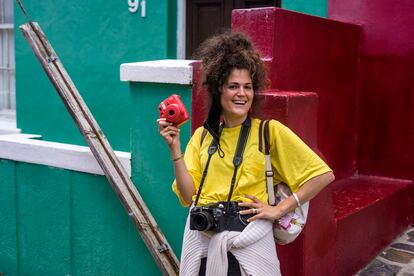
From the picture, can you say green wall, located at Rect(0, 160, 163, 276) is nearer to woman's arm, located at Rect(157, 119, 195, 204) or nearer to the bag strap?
woman's arm, located at Rect(157, 119, 195, 204)

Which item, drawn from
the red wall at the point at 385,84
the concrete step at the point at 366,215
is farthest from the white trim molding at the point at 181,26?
the concrete step at the point at 366,215

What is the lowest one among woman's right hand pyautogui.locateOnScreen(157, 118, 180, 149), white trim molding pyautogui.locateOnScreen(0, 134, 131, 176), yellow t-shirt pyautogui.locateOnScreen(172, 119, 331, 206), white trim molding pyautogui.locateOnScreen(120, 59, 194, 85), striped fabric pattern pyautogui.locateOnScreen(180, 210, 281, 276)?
striped fabric pattern pyautogui.locateOnScreen(180, 210, 281, 276)

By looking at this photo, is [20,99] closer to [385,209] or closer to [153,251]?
[153,251]

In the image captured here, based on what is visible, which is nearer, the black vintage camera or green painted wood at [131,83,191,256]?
the black vintage camera

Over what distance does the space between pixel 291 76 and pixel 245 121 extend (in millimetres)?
1299

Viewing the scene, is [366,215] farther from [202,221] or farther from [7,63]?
[7,63]

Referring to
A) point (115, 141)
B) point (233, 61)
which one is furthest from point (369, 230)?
point (115, 141)

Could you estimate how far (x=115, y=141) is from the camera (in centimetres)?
666

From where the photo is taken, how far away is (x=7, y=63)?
313 inches

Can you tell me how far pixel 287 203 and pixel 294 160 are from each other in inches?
7.4

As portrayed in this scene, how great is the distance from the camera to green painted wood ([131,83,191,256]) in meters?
3.63

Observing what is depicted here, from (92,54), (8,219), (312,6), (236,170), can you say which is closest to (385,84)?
(312,6)

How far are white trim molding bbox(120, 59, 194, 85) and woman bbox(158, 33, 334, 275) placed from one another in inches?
36.0

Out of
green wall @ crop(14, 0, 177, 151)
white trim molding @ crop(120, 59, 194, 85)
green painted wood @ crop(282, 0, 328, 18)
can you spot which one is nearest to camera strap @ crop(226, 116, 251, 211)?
white trim molding @ crop(120, 59, 194, 85)
